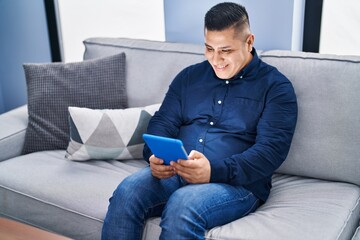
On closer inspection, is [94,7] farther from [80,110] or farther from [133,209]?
[133,209]

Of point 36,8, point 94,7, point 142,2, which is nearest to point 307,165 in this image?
point 142,2

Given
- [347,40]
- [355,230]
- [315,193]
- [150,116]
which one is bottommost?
[355,230]

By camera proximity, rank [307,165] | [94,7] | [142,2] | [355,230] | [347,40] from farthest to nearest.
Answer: [94,7] → [142,2] → [347,40] → [307,165] → [355,230]

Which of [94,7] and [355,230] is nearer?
[355,230]

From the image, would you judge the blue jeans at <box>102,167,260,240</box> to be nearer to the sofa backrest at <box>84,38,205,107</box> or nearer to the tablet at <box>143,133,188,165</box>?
the tablet at <box>143,133,188,165</box>

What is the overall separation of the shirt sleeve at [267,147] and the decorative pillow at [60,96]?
786mm

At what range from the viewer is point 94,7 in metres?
3.01

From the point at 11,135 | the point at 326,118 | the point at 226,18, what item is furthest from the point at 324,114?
the point at 11,135

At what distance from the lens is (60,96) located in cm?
217

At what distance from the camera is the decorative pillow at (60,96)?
217 cm

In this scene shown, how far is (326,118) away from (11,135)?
1.37 meters

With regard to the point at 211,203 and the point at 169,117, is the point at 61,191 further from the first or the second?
the point at 211,203

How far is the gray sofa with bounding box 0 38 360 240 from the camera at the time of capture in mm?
1576

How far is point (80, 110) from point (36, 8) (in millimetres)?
1447
